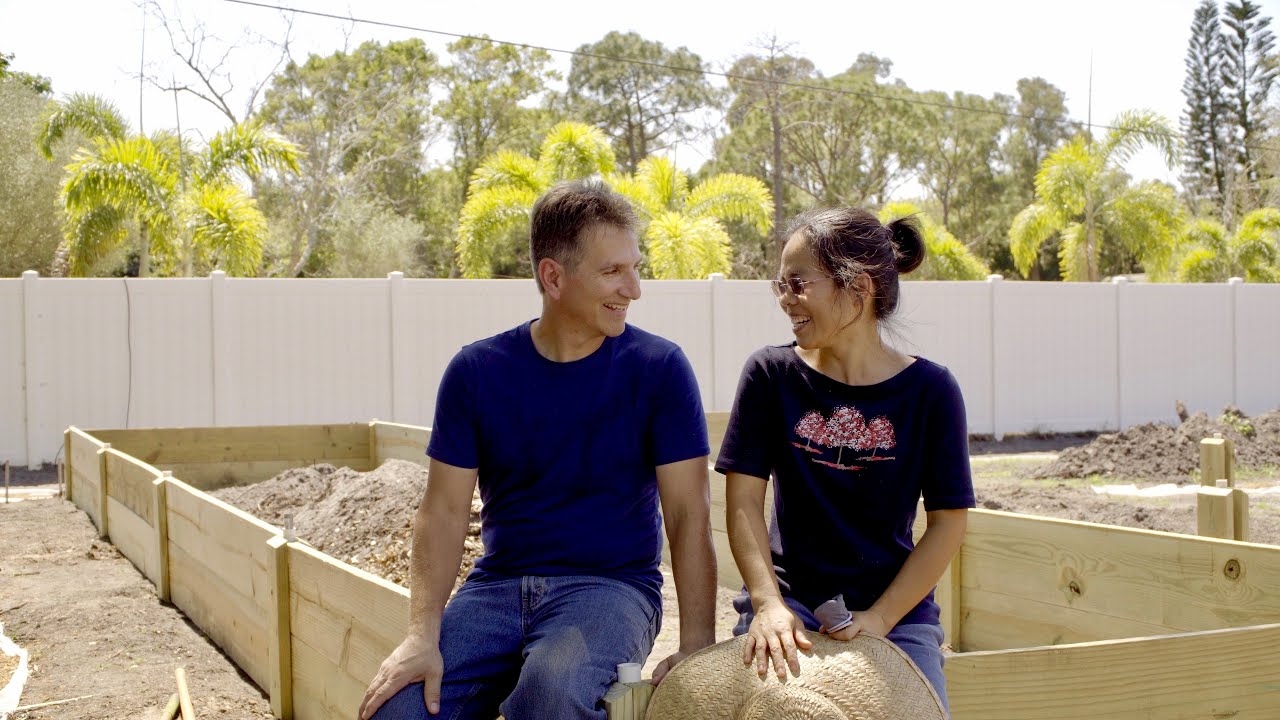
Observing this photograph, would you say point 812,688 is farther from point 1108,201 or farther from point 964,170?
point 964,170

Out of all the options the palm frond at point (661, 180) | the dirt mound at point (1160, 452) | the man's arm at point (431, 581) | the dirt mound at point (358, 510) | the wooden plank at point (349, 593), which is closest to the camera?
the man's arm at point (431, 581)

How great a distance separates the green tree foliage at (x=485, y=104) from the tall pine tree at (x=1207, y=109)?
2558cm

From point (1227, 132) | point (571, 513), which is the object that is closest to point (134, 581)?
point (571, 513)

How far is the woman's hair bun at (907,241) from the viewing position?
8.77 feet

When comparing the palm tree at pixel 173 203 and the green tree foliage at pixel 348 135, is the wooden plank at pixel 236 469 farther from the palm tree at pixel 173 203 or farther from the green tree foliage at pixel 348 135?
the green tree foliage at pixel 348 135

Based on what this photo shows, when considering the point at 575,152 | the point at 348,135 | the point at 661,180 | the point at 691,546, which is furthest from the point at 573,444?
the point at 348,135

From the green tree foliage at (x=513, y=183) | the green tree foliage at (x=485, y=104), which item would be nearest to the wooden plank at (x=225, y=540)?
the green tree foliage at (x=513, y=183)

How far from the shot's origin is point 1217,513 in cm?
458

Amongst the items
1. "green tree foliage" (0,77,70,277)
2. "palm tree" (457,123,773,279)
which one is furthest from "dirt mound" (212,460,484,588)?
"green tree foliage" (0,77,70,277)

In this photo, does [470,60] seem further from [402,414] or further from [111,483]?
[111,483]

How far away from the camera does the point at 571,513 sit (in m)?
2.60

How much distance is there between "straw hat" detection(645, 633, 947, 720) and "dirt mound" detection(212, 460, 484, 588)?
131 inches

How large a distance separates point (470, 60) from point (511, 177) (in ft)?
64.5

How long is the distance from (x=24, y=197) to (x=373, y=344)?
57.3 feet
